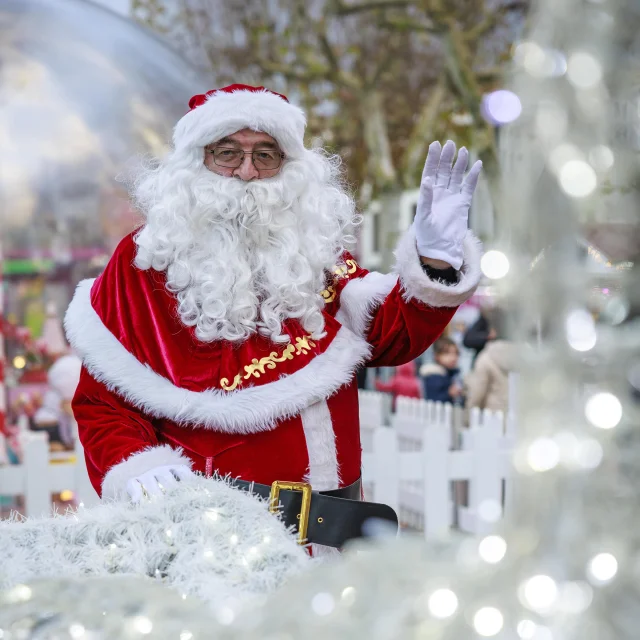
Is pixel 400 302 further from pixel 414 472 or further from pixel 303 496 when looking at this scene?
pixel 414 472

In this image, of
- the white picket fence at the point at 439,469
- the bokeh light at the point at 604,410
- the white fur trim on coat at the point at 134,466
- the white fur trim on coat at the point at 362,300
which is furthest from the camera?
the white picket fence at the point at 439,469

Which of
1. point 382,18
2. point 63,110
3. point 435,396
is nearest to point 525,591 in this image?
point 435,396

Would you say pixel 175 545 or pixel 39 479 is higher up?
pixel 175 545

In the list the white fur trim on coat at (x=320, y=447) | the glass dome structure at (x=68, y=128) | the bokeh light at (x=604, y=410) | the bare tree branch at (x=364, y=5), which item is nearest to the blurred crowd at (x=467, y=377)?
the glass dome structure at (x=68, y=128)

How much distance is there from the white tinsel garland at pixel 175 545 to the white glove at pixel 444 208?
3.47 feet

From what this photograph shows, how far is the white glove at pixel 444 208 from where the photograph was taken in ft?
7.36

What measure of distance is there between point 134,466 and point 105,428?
0.24 m

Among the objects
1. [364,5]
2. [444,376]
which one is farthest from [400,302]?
[364,5]

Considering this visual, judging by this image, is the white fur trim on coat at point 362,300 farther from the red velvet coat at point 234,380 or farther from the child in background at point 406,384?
the child in background at point 406,384

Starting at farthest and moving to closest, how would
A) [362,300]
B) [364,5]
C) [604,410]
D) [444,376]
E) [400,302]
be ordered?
1. [364,5]
2. [444,376]
3. [362,300]
4. [400,302]
5. [604,410]

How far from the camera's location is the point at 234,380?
230 cm

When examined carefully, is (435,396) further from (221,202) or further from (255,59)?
(255,59)

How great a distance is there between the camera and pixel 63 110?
24.3ft

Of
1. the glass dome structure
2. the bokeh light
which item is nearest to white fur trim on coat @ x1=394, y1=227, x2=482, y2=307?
the bokeh light
